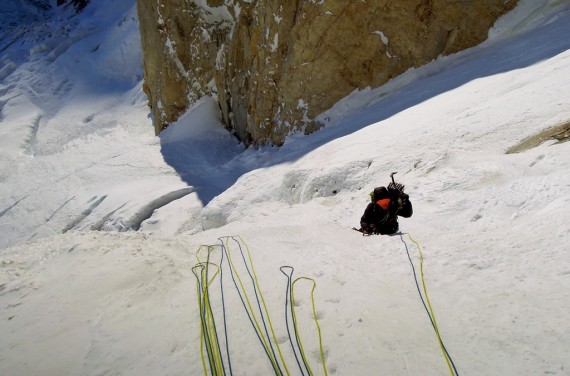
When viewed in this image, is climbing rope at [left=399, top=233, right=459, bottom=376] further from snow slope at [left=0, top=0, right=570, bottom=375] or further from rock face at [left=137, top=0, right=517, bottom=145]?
rock face at [left=137, top=0, right=517, bottom=145]

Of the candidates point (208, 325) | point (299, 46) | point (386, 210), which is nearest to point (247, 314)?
point (208, 325)

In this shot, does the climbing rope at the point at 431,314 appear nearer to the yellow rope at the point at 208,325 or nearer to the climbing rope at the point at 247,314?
the climbing rope at the point at 247,314

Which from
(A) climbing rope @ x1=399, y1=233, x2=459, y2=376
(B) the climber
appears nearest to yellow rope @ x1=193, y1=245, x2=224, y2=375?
(A) climbing rope @ x1=399, y1=233, x2=459, y2=376

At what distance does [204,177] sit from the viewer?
49.8ft

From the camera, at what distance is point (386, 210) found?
16.4 feet

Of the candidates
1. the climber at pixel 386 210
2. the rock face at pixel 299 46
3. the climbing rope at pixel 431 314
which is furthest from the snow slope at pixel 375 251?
the rock face at pixel 299 46

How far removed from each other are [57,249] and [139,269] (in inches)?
69.6

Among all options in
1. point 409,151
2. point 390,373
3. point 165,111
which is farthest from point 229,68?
point 390,373

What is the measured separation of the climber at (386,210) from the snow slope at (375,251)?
0.58 feet

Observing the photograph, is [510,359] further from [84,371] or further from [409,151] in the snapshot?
[409,151]

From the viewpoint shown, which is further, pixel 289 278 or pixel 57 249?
pixel 57 249

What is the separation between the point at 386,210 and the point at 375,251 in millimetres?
821

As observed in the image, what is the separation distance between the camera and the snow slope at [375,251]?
278 cm

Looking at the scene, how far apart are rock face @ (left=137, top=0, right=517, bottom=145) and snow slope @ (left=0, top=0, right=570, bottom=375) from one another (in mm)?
720
